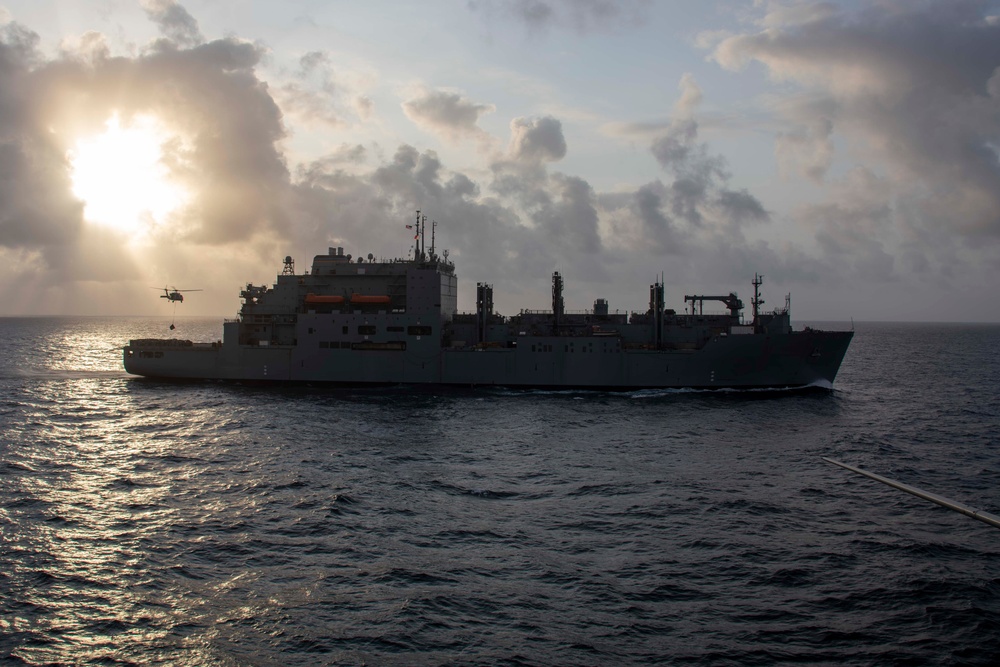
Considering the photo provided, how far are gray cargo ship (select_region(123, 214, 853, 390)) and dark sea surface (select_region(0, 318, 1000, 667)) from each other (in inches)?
417

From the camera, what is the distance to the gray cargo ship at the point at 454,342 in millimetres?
43094

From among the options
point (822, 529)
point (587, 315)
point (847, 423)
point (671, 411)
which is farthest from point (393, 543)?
point (587, 315)

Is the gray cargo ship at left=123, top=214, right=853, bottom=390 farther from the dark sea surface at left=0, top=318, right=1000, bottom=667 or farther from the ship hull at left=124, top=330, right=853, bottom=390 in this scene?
the dark sea surface at left=0, top=318, right=1000, bottom=667

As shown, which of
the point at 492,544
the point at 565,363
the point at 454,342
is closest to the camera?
the point at 492,544

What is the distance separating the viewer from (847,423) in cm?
3378

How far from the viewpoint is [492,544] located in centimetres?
1623

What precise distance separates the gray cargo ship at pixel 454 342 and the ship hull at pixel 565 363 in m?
0.07

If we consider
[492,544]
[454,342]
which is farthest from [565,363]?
[492,544]

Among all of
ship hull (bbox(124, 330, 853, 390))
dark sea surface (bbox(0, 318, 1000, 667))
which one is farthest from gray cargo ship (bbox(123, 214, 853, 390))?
dark sea surface (bbox(0, 318, 1000, 667))

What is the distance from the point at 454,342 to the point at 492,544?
31.4m

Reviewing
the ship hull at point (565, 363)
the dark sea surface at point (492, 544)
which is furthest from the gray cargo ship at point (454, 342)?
the dark sea surface at point (492, 544)

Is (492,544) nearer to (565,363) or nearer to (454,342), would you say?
(565,363)

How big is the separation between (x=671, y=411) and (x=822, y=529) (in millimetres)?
18636

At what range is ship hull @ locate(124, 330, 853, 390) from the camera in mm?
42719
